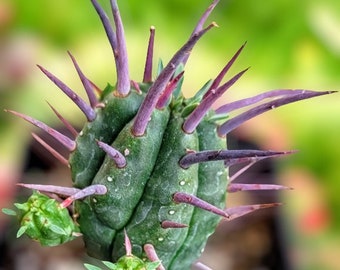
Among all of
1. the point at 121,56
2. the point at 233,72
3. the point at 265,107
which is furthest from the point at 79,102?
the point at 233,72

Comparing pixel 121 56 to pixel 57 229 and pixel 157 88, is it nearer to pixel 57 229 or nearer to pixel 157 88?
pixel 157 88

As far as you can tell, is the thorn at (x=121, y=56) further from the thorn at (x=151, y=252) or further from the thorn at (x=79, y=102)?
the thorn at (x=151, y=252)

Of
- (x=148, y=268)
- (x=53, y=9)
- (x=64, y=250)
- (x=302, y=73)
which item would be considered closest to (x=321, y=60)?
(x=302, y=73)

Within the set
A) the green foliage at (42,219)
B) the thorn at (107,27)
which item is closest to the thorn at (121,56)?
the thorn at (107,27)

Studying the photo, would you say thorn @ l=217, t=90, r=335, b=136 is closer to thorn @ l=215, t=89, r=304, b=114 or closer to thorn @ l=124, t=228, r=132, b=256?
thorn @ l=215, t=89, r=304, b=114

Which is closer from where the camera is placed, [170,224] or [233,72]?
[170,224]

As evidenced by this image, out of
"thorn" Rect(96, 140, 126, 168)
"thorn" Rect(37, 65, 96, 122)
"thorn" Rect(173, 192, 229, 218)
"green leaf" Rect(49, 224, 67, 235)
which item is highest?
"thorn" Rect(37, 65, 96, 122)

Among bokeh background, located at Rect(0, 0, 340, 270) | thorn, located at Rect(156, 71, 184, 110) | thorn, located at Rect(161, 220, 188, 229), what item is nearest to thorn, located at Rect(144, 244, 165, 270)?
thorn, located at Rect(161, 220, 188, 229)
